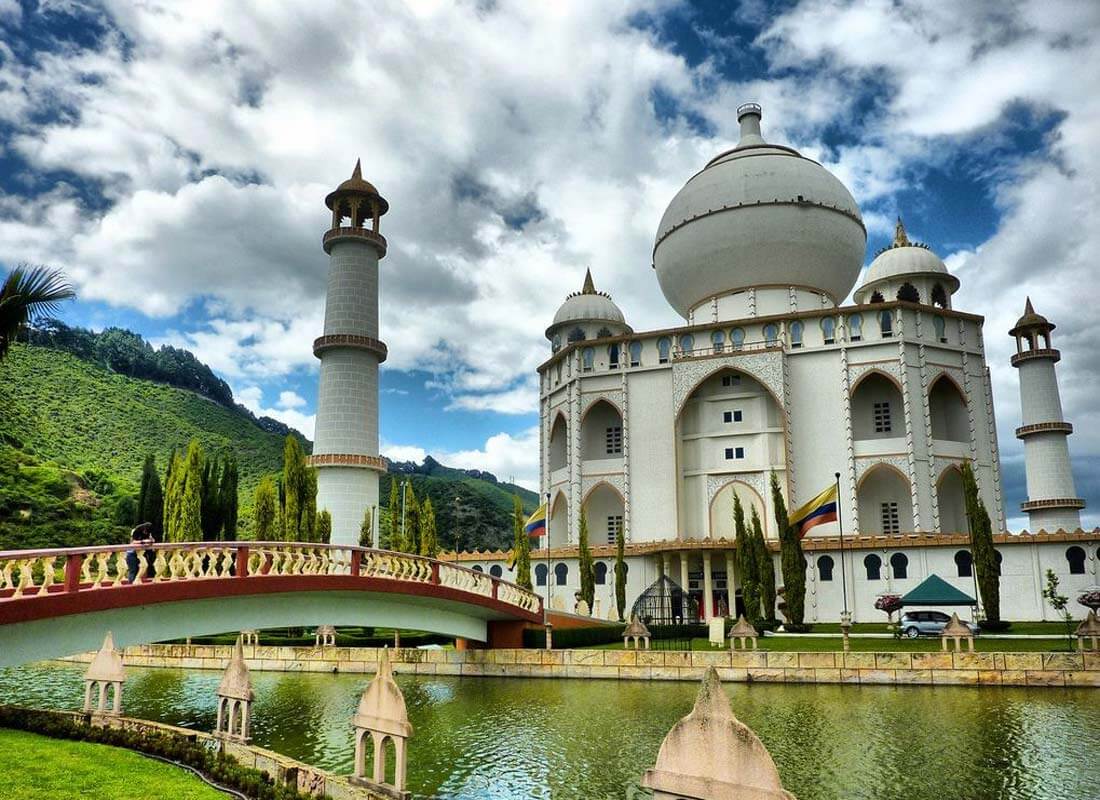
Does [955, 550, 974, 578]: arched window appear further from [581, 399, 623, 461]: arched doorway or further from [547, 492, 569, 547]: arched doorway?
[547, 492, 569, 547]: arched doorway

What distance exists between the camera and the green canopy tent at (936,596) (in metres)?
31.9

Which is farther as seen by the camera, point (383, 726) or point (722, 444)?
point (722, 444)

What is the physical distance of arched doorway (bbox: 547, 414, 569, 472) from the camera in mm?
54844

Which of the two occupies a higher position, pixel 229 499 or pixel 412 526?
pixel 229 499

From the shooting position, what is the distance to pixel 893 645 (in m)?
27.7

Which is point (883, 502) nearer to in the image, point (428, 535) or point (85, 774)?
point (428, 535)

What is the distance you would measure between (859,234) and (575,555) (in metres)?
25.0

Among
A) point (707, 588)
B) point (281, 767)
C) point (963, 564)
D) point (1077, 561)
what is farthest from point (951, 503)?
point (281, 767)

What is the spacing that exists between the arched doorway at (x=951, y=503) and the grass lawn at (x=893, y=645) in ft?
56.7

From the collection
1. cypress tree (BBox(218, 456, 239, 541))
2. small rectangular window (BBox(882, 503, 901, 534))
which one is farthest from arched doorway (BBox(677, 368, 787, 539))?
cypress tree (BBox(218, 456, 239, 541))

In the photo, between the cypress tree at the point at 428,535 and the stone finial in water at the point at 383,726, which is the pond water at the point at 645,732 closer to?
the stone finial in water at the point at 383,726

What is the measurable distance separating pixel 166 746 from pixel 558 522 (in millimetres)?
41172

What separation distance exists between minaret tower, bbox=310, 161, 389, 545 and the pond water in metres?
13.8

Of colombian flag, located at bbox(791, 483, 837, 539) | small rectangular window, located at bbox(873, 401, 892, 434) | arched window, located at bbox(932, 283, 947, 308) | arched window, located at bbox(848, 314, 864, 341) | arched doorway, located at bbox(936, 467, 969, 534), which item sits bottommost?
colombian flag, located at bbox(791, 483, 837, 539)
